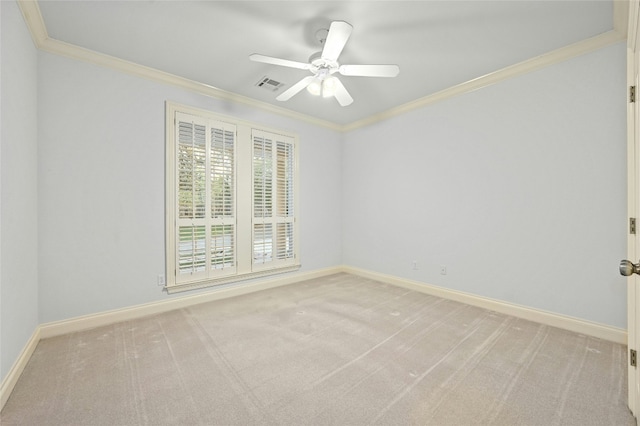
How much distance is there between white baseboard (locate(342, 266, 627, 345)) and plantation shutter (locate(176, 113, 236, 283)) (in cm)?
262

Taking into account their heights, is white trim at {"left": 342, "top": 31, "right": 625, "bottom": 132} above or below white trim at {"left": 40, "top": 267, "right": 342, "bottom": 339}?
above

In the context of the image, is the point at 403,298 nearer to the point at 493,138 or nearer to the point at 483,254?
the point at 483,254

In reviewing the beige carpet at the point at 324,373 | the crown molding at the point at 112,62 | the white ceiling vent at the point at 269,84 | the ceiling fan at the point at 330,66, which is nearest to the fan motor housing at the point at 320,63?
the ceiling fan at the point at 330,66

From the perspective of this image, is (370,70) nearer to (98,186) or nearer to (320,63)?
(320,63)

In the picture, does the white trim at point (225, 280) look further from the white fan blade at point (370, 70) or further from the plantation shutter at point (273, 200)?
the white fan blade at point (370, 70)

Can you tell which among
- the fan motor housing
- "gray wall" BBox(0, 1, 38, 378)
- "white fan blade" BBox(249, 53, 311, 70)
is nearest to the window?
"gray wall" BBox(0, 1, 38, 378)

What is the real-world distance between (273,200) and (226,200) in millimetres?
769

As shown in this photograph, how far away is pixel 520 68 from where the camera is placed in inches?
116

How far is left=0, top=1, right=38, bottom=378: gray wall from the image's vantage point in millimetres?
1746

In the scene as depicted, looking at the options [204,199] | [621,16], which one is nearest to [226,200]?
[204,199]

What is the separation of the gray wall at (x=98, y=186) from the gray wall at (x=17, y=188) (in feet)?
0.41

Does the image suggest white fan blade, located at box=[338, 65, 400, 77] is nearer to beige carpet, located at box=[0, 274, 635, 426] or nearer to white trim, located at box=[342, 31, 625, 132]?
white trim, located at box=[342, 31, 625, 132]

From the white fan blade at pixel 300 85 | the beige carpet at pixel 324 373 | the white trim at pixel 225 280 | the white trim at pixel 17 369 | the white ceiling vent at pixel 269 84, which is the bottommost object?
the beige carpet at pixel 324 373

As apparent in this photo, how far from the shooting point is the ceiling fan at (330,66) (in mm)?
2026
